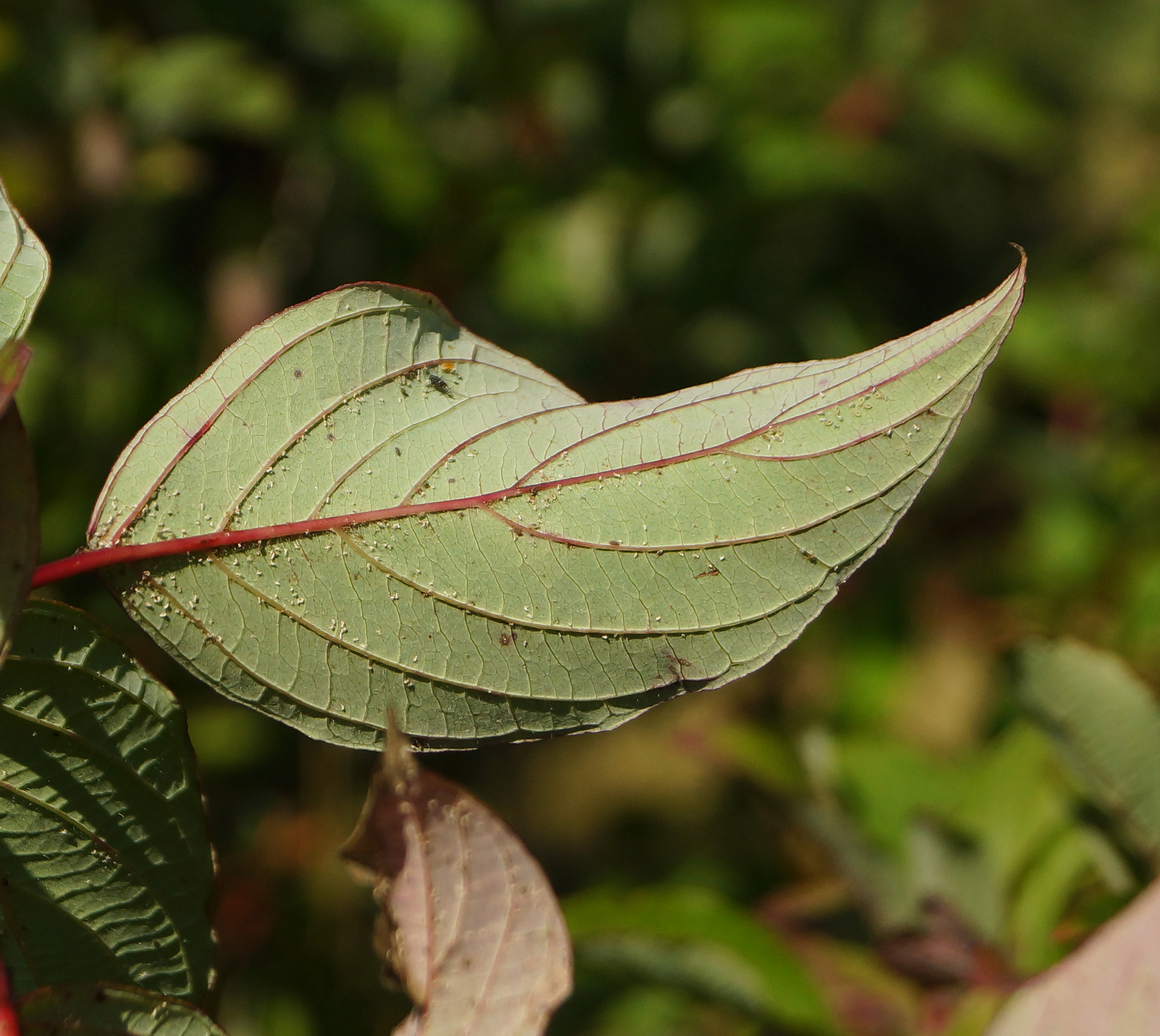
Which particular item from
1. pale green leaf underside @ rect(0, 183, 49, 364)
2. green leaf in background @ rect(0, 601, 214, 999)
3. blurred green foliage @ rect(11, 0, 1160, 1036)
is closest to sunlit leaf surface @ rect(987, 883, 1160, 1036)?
blurred green foliage @ rect(11, 0, 1160, 1036)

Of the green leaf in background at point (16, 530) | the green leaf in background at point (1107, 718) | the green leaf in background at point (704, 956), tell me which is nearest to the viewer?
the green leaf in background at point (16, 530)

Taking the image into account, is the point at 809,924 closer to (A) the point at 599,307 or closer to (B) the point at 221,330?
(A) the point at 599,307

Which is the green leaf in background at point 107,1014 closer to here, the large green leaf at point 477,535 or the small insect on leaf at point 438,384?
the large green leaf at point 477,535

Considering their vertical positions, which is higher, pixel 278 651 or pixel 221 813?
pixel 278 651

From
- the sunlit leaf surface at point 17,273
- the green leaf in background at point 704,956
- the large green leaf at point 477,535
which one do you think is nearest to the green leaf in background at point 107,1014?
the large green leaf at point 477,535

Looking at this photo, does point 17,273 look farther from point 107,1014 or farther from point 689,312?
point 689,312

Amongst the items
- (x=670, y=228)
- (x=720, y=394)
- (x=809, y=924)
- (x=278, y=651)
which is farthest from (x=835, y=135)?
(x=278, y=651)

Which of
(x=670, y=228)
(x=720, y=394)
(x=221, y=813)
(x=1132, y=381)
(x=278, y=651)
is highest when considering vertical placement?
(x=720, y=394)
